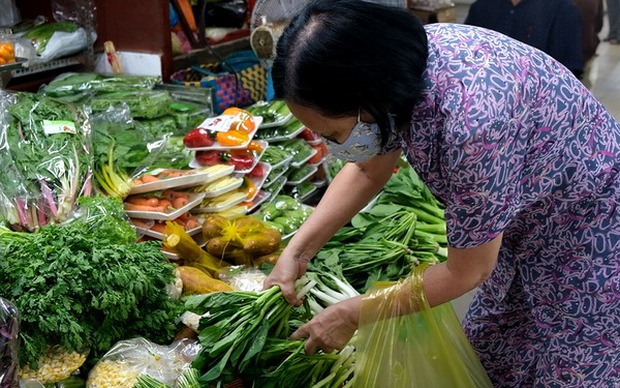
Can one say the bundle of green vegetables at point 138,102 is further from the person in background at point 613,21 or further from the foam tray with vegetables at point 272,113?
the person in background at point 613,21

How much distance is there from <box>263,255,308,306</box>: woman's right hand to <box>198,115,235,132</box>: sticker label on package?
1.48m

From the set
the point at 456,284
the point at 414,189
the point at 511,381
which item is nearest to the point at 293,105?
the point at 456,284

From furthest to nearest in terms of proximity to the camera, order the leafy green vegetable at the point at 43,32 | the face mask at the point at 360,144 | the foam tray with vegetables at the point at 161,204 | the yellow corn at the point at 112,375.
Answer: the leafy green vegetable at the point at 43,32 < the foam tray with vegetables at the point at 161,204 < the yellow corn at the point at 112,375 < the face mask at the point at 360,144

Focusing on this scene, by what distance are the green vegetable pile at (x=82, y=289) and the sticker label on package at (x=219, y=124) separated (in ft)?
3.82

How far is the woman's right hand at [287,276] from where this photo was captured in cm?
204

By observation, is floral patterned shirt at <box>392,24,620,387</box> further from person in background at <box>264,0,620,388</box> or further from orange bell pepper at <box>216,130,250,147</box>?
orange bell pepper at <box>216,130,250,147</box>

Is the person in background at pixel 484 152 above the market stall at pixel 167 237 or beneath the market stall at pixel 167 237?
above

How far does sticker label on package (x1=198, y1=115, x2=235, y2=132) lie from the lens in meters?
3.42

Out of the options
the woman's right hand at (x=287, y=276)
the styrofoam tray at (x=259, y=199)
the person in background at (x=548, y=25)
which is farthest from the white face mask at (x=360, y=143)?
the person in background at (x=548, y=25)

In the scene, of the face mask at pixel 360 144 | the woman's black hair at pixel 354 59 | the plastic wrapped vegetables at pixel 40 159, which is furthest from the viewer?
the plastic wrapped vegetables at pixel 40 159

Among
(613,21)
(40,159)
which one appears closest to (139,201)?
(40,159)

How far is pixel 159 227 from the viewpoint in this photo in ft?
9.68

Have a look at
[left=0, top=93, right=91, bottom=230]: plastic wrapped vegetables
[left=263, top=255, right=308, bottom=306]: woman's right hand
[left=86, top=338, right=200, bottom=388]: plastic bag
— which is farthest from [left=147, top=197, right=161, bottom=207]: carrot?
[left=263, top=255, right=308, bottom=306]: woman's right hand

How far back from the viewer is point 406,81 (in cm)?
140
